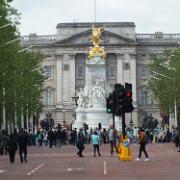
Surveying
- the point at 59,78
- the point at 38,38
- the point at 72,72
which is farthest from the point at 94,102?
the point at 38,38

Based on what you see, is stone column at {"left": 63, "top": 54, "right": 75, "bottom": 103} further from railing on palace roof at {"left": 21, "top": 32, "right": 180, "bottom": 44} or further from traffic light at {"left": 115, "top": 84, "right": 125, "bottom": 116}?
traffic light at {"left": 115, "top": 84, "right": 125, "bottom": 116}

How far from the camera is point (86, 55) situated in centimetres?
18675

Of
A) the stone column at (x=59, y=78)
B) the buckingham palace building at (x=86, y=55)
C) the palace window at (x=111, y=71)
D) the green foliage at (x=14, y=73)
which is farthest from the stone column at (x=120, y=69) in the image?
the green foliage at (x=14, y=73)

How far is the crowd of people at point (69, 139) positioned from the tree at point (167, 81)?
5497 millimetres

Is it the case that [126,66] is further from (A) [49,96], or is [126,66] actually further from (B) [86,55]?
(A) [49,96]

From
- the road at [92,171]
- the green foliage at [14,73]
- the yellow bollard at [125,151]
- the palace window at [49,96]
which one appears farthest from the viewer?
the palace window at [49,96]

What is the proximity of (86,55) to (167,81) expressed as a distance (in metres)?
78.8

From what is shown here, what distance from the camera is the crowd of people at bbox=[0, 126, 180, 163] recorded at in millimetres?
49700

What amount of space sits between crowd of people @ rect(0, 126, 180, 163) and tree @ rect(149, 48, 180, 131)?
18.0ft

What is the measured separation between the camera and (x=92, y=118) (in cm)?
11112

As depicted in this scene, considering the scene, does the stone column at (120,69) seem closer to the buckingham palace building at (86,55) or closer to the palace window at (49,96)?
the buckingham palace building at (86,55)

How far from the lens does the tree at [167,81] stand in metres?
99.3

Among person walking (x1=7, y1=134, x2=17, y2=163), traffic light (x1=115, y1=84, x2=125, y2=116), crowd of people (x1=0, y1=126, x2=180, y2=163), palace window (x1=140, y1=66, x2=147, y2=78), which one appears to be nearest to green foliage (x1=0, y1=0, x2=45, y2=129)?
crowd of people (x1=0, y1=126, x2=180, y2=163)

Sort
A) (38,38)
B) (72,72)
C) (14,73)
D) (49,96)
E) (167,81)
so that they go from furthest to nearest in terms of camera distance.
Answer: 1. (49,96)
2. (38,38)
3. (72,72)
4. (167,81)
5. (14,73)
